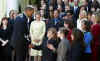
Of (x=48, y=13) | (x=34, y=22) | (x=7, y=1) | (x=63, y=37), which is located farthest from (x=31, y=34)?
(x=7, y=1)

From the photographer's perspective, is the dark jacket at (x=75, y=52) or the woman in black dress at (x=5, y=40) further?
the woman in black dress at (x=5, y=40)

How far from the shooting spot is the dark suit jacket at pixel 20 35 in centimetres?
1076

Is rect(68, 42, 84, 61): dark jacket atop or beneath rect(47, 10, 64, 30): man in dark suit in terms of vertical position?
beneath

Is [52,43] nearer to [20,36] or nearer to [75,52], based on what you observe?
[75,52]

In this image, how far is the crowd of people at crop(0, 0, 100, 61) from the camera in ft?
30.3

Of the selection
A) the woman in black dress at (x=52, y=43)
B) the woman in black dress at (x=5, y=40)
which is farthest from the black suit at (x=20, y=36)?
the woman in black dress at (x=5, y=40)

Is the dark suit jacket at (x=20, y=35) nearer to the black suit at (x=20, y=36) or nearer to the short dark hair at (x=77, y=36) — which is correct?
the black suit at (x=20, y=36)

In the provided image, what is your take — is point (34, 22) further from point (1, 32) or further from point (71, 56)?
point (71, 56)

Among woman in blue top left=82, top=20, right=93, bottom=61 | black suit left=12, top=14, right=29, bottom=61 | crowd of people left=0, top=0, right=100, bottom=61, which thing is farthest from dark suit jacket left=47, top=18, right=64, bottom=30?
woman in blue top left=82, top=20, right=93, bottom=61

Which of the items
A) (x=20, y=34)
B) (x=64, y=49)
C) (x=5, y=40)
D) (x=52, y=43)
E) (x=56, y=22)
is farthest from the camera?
(x=56, y=22)

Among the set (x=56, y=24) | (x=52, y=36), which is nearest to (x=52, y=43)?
(x=52, y=36)

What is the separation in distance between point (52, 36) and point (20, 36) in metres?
1.14

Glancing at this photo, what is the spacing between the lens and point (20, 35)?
10781 millimetres

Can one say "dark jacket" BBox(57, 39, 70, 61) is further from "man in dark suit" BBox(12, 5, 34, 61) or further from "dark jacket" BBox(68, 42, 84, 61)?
"man in dark suit" BBox(12, 5, 34, 61)
